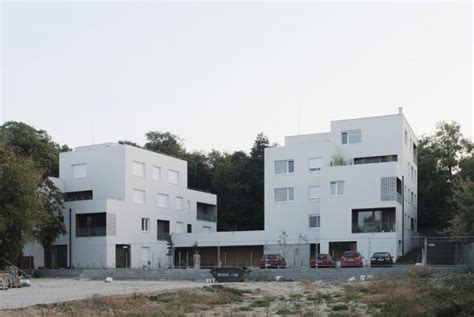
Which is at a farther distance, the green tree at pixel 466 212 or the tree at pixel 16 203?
the tree at pixel 16 203

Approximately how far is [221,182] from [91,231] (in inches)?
1004

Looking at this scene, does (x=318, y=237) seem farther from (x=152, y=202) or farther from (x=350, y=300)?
(x=350, y=300)

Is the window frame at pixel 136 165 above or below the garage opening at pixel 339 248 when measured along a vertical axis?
above

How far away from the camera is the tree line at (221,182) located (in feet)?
173

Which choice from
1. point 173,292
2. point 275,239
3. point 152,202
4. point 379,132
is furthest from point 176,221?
point 173,292

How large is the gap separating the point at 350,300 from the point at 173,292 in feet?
25.1

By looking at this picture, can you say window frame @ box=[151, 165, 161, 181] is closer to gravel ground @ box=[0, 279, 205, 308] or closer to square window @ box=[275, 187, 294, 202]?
square window @ box=[275, 187, 294, 202]

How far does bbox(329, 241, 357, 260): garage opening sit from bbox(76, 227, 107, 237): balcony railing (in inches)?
831

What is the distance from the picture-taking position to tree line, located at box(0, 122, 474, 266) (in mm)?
52688

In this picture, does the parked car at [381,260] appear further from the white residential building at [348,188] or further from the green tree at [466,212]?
the green tree at [466,212]

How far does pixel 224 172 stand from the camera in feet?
285

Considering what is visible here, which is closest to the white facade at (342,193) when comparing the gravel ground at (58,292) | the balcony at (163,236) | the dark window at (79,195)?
the balcony at (163,236)

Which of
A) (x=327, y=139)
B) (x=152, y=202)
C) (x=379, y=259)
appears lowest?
(x=379, y=259)

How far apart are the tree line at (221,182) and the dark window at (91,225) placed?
2.12m
